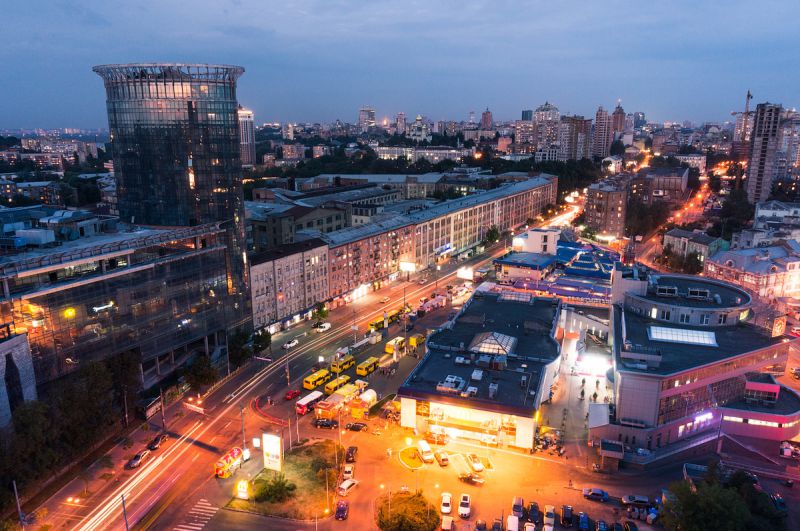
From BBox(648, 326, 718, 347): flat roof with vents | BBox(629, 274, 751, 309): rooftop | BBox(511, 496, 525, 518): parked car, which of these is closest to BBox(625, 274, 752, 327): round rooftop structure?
BBox(629, 274, 751, 309): rooftop

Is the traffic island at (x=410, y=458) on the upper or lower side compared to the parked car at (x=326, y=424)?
lower

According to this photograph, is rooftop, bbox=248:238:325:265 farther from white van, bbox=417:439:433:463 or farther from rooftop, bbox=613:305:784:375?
Result: rooftop, bbox=613:305:784:375

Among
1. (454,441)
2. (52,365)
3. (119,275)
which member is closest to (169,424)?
(52,365)

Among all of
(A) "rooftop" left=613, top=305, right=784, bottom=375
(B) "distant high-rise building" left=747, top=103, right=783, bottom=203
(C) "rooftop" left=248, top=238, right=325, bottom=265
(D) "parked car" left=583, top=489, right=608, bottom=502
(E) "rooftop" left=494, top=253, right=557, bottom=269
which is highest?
(B) "distant high-rise building" left=747, top=103, right=783, bottom=203

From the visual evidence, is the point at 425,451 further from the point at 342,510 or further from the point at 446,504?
the point at 342,510

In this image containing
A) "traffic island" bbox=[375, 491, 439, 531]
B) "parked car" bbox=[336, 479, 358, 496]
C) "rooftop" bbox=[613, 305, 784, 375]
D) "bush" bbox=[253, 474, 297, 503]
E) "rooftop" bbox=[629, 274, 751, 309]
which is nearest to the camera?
"traffic island" bbox=[375, 491, 439, 531]

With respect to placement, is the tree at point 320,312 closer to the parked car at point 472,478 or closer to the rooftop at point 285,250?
the rooftop at point 285,250

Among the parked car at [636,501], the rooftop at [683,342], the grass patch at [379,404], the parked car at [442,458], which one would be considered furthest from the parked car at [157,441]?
the rooftop at [683,342]

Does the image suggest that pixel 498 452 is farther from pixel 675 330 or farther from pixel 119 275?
pixel 119 275
